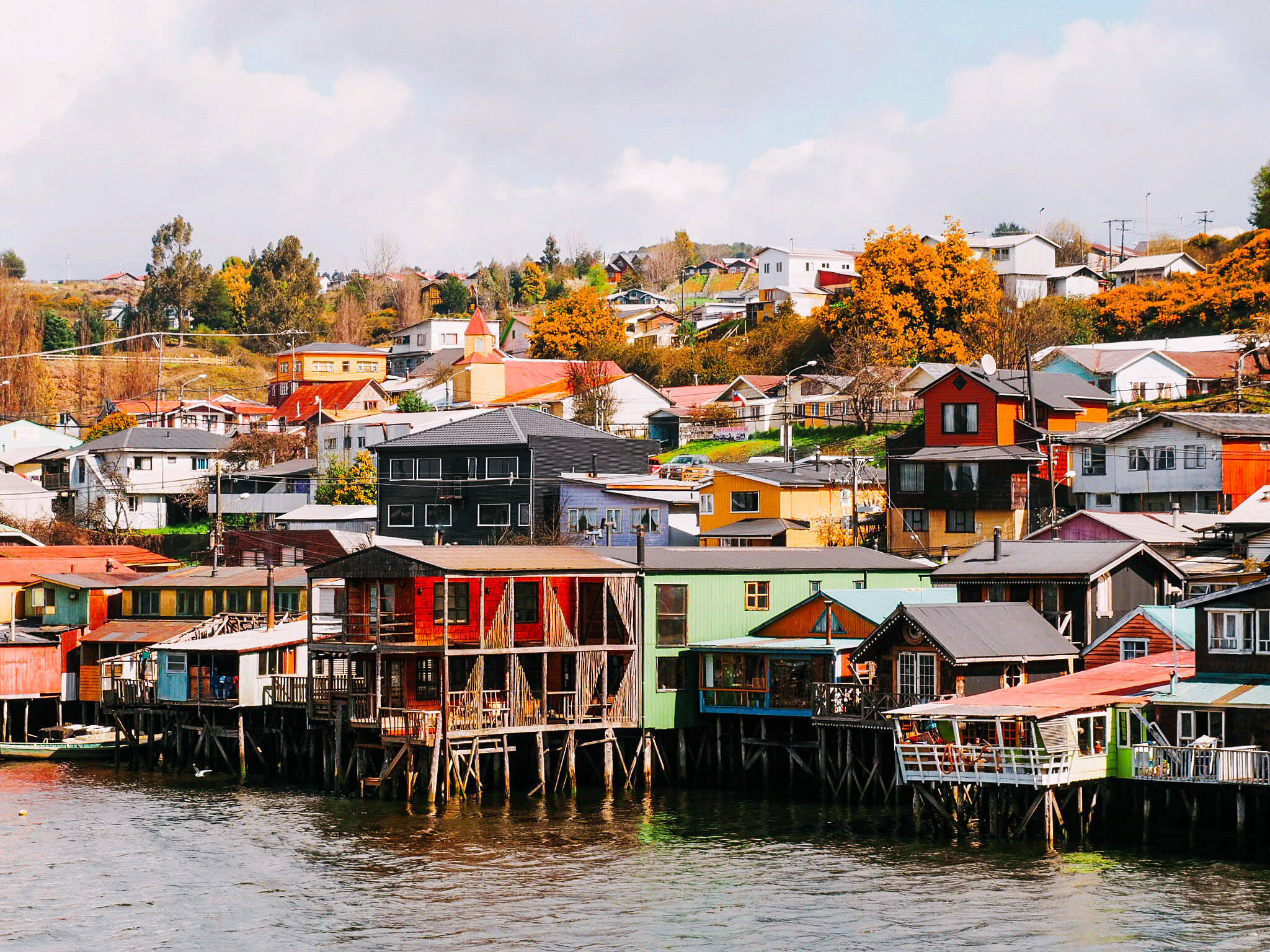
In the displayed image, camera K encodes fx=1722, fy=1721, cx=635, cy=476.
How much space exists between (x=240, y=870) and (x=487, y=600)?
45.7 ft

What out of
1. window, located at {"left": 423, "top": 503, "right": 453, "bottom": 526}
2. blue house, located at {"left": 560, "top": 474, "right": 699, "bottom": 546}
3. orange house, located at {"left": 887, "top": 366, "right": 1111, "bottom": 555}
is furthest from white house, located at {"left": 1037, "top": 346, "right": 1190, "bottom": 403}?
window, located at {"left": 423, "top": 503, "right": 453, "bottom": 526}

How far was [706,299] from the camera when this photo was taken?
556ft

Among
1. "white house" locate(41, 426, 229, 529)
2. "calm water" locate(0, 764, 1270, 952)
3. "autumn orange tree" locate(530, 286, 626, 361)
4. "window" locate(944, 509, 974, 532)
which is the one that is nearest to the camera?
"calm water" locate(0, 764, 1270, 952)

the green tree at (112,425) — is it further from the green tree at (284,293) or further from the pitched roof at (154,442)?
the green tree at (284,293)

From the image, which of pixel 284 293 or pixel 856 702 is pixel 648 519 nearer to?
pixel 856 702

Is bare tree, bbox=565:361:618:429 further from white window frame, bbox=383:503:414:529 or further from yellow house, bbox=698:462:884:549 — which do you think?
yellow house, bbox=698:462:884:549

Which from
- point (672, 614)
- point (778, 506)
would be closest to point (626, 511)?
point (778, 506)

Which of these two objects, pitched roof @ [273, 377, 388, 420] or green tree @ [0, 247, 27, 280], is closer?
pitched roof @ [273, 377, 388, 420]

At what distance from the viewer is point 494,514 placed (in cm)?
8138

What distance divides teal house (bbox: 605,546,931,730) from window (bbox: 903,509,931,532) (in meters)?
13.2

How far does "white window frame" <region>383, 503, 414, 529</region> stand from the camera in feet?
273

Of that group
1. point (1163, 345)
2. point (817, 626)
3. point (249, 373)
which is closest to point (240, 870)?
point (817, 626)

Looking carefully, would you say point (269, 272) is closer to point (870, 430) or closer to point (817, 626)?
Answer: point (870, 430)

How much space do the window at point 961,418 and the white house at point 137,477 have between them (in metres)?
48.0
